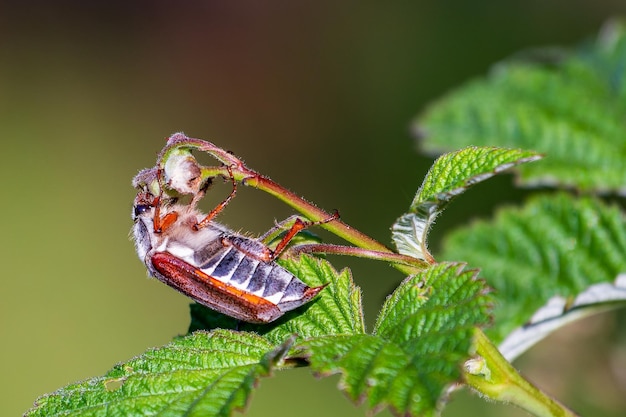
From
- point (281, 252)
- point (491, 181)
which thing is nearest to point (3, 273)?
point (491, 181)

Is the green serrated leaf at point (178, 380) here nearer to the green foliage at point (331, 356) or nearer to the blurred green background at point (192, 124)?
the green foliage at point (331, 356)

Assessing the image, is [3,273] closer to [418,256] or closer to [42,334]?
[42,334]

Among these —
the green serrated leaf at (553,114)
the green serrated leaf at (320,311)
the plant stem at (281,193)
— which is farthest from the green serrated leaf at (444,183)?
the green serrated leaf at (553,114)

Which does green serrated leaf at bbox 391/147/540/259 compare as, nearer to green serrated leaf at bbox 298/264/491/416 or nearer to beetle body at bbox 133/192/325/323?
green serrated leaf at bbox 298/264/491/416

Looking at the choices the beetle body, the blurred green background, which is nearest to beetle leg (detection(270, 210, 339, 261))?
the beetle body

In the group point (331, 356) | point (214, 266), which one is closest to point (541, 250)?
point (214, 266)

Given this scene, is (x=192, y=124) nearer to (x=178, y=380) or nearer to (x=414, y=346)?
(x=178, y=380)
